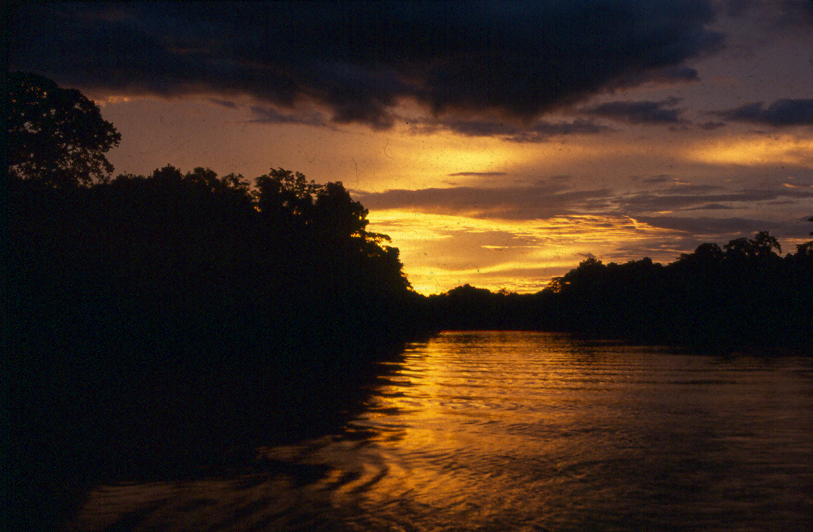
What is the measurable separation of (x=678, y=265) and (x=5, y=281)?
113m

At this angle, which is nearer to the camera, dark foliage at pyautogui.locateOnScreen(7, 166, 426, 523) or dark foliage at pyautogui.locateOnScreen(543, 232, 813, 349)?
dark foliage at pyautogui.locateOnScreen(7, 166, 426, 523)

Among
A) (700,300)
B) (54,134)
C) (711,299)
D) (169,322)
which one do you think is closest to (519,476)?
(169,322)

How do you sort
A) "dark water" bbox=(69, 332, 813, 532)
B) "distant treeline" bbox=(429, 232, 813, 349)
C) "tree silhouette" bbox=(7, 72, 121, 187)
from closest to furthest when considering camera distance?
"dark water" bbox=(69, 332, 813, 532), "tree silhouette" bbox=(7, 72, 121, 187), "distant treeline" bbox=(429, 232, 813, 349)

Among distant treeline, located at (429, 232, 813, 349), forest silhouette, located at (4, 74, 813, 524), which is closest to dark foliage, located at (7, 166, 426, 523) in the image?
forest silhouette, located at (4, 74, 813, 524)

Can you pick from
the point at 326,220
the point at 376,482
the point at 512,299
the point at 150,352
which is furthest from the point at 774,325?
the point at 512,299

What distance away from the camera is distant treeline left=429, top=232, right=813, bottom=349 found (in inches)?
2778

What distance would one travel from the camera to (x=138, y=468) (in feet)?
28.3

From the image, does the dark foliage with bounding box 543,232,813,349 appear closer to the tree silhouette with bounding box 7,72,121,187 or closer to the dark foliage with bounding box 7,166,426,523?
the dark foliage with bounding box 7,166,426,523

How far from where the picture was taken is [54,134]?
118 feet

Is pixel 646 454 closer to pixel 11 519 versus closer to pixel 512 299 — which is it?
→ pixel 11 519

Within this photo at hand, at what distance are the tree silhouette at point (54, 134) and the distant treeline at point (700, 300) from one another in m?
45.4

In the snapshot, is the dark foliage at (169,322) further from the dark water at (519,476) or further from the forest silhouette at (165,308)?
the dark water at (519,476)

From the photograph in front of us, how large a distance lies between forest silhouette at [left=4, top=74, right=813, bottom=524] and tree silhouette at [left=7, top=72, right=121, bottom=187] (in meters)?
0.11

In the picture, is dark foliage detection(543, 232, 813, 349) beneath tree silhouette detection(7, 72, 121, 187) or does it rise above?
beneath
